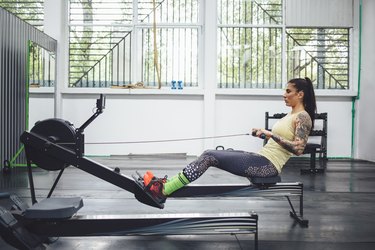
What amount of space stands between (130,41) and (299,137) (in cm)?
551

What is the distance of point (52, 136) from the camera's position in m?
2.52

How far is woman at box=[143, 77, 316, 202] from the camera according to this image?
7.98 feet

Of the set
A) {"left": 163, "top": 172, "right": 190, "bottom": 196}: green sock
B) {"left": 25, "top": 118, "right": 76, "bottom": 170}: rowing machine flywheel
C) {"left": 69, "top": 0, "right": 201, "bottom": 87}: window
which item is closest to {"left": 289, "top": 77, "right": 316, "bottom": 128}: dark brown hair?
{"left": 163, "top": 172, "right": 190, "bottom": 196}: green sock

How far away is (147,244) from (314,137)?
5.61m

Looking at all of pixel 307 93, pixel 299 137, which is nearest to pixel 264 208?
pixel 299 137

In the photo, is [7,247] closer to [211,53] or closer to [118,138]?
[118,138]

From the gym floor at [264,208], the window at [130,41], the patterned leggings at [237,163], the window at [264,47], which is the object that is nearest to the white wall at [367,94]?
the window at [264,47]

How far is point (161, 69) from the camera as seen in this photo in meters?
7.55

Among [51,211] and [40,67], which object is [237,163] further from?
[40,67]

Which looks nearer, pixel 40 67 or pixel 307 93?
pixel 307 93

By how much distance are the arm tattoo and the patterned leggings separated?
0.51 feet

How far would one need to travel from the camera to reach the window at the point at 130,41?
7.51 m

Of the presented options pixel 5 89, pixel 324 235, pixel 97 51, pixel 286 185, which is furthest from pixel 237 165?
pixel 97 51

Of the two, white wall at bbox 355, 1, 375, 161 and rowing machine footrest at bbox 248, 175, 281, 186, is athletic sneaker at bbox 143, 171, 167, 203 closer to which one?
rowing machine footrest at bbox 248, 175, 281, 186
